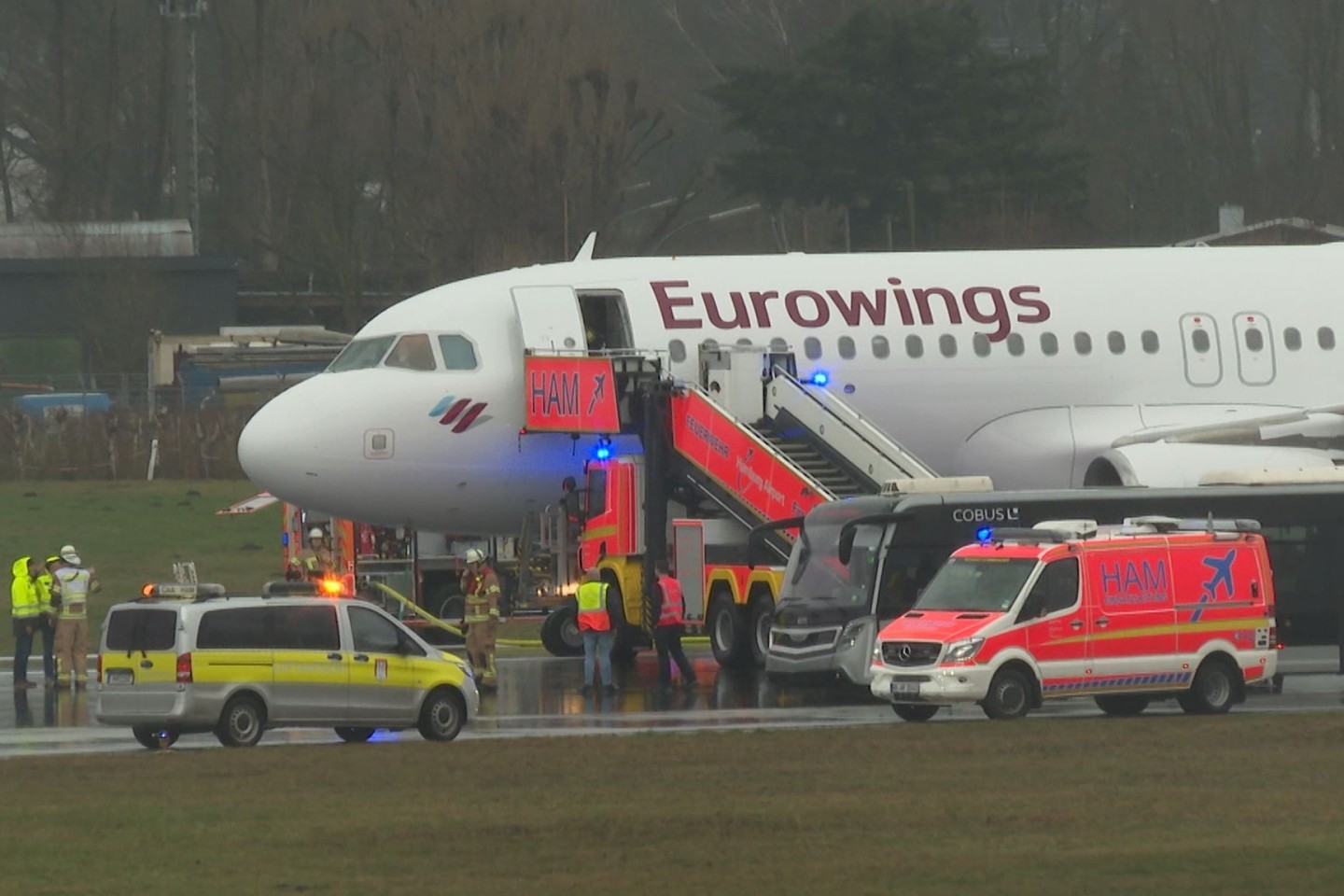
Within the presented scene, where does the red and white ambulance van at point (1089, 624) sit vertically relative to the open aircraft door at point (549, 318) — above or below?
below

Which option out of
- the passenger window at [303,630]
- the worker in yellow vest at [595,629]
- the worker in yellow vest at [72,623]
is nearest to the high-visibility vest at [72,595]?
the worker in yellow vest at [72,623]

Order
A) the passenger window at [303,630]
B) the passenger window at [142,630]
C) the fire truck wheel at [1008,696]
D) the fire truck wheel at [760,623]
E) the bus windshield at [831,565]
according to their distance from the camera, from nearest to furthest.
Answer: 1. the passenger window at [142,630]
2. the passenger window at [303,630]
3. the fire truck wheel at [1008,696]
4. the bus windshield at [831,565]
5. the fire truck wheel at [760,623]

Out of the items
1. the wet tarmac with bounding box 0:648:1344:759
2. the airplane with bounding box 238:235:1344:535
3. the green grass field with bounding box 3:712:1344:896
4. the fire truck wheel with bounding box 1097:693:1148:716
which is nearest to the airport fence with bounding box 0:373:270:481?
the airplane with bounding box 238:235:1344:535

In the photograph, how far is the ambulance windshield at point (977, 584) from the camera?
83.9 ft

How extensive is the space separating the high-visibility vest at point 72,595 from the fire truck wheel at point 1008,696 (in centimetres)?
1302

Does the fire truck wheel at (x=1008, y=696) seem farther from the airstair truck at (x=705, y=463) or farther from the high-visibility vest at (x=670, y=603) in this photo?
the airstair truck at (x=705, y=463)

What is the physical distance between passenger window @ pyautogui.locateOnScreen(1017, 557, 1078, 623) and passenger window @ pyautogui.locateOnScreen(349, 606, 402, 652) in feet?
19.8

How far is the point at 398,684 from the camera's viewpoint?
24.8 meters

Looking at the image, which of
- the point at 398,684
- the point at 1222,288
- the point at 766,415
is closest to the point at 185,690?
the point at 398,684

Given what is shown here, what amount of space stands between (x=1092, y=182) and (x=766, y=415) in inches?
2196

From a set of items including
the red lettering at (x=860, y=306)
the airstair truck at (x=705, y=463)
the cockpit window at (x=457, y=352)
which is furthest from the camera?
the red lettering at (x=860, y=306)

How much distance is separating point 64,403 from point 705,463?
131 ft

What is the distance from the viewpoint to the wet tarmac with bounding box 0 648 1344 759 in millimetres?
25531

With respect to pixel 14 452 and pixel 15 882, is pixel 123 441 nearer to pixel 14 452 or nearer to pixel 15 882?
pixel 14 452
